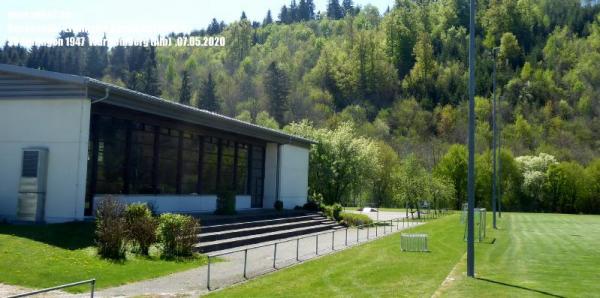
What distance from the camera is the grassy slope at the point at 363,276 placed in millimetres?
14036

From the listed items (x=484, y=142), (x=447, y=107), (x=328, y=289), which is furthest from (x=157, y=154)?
(x=447, y=107)

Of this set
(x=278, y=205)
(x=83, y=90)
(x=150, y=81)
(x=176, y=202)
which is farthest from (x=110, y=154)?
(x=150, y=81)

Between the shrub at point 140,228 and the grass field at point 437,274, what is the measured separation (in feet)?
14.2

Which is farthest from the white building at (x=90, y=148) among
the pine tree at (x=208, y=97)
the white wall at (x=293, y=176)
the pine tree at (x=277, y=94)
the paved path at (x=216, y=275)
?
the pine tree at (x=277, y=94)

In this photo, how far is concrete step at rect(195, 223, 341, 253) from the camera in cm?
2117

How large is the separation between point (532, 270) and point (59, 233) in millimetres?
14830

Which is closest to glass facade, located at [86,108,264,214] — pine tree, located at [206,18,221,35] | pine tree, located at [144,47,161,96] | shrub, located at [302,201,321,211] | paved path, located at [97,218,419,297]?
shrub, located at [302,201,321,211]

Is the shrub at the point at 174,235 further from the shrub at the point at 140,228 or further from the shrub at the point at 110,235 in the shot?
the shrub at the point at 110,235

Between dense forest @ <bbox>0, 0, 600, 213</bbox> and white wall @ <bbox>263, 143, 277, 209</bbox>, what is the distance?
17312 mm

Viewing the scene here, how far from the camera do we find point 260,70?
133875mm

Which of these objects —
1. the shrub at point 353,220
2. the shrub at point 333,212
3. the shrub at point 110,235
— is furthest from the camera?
the shrub at point 333,212

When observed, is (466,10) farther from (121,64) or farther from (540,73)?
(121,64)

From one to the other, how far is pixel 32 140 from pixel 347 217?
22127mm

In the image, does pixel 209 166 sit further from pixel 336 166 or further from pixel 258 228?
pixel 336 166
